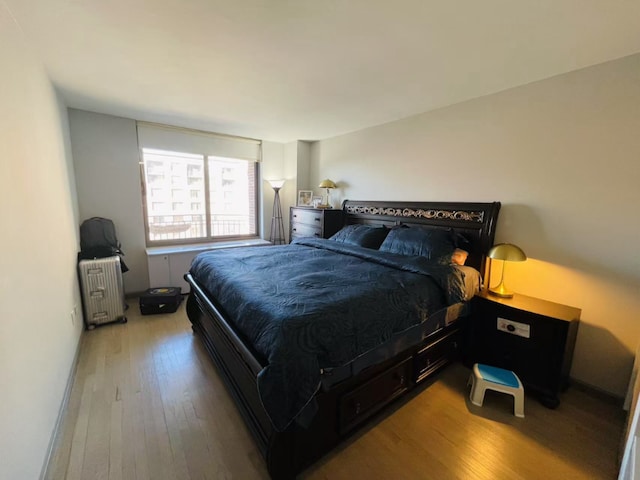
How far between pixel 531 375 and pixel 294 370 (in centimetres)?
191

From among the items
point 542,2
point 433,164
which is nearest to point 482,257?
point 433,164

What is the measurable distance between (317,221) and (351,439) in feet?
8.98

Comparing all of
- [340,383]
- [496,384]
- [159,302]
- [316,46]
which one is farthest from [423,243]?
[159,302]

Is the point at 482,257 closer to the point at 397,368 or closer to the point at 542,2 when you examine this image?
the point at 397,368

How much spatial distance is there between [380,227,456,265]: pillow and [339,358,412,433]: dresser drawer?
1018 millimetres

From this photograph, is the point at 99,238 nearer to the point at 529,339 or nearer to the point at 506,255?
the point at 506,255

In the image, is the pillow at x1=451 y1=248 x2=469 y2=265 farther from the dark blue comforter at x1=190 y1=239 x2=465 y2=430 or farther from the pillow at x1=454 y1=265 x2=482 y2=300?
the dark blue comforter at x1=190 y1=239 x2=465 y2=430

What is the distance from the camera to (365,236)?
123 inches

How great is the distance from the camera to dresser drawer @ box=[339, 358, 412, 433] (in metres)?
1.53

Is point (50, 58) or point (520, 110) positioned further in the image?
point (520, 110)

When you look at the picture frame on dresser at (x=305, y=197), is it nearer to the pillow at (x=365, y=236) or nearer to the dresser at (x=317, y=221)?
the dresser at (x=317, y=221)

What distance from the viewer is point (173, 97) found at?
2.66m

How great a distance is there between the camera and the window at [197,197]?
384 centimetres

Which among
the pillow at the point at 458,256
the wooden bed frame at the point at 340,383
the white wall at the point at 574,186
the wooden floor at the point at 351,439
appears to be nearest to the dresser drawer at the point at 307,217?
the wooden bed frame at the point at 340,383
